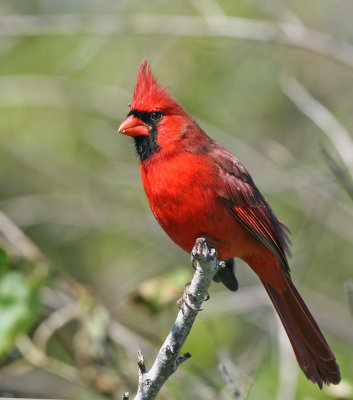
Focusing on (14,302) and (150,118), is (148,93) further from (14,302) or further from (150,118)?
(14,302)

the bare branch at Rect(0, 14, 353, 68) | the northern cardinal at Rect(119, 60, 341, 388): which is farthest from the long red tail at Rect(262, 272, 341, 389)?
the bare branch at Rect(0, 14, 353, 68)

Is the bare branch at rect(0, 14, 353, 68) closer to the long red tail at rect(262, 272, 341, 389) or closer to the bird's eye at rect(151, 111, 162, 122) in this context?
the bird's eye at rect(151, 111, 162, 122)

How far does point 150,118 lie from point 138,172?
5.88ft

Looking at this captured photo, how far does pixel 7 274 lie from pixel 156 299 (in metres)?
0.73

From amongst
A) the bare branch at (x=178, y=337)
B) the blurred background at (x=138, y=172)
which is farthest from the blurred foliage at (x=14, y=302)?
the bare branch at (x=178, y=337)

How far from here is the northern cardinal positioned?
290 centimetres

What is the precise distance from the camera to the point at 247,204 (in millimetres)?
3141

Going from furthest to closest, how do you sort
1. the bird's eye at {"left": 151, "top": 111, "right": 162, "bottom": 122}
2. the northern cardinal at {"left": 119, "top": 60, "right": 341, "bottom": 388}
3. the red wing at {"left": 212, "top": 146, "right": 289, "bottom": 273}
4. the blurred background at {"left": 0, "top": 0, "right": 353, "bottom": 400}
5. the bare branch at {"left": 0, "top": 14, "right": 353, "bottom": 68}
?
the bare branch at {"left": 0, "top": 14, "right": 353, "bottom": 68} < the blurred background at {"left": 0, "top": 0, "right": 353, "bottom": 400} < the bird's eye at {"left": 151, "top": 111, "right": 162, "bottom": 122} < the red wing at {"left": 212, "top": 146, "right": 289, "bottom": 273} < the northern cardinal at {"left": 119, "top": 60, "right": 341, "bottom": 388}

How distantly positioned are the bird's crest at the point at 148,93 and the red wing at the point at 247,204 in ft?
1.05

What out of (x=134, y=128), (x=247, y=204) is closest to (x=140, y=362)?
(x=247, y=204)

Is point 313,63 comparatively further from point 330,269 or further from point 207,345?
point 207,345

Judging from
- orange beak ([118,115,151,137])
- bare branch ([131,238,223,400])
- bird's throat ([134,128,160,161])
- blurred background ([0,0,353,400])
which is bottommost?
blurred background ([0,0,353,400])

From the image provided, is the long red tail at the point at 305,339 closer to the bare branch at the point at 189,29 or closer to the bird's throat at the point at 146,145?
the bird's throat at the point at 146,145

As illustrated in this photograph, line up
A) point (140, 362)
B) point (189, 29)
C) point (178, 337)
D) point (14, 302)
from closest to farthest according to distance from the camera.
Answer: point (140, 362) → point (178, 337) → point (14, 302) → point (189, 29)
